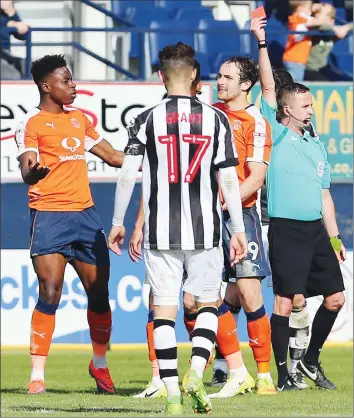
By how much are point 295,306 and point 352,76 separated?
8210mm

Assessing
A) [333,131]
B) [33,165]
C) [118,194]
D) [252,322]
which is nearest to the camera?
[118,194]

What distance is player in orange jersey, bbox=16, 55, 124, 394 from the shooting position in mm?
9125

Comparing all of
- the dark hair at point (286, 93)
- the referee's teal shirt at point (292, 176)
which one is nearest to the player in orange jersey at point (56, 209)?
the referee's teal shirt at point (292, 176)

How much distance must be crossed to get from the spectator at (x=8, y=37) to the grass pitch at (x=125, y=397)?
430 centimetres

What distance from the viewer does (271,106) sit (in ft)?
31.2

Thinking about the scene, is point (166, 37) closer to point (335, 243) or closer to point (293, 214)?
point (335, 243)

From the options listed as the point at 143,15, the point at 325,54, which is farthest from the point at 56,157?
the point at 143,15


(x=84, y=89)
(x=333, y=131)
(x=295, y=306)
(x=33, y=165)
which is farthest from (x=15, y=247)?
(x=33, y=165)

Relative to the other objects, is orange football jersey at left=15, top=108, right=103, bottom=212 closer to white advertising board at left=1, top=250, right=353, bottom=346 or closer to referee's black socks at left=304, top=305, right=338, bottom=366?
referee's black socks at left=304, top=305, right=338, bottom=366

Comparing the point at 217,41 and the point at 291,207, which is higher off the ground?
the point at 217,41

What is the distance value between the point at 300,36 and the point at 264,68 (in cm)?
822

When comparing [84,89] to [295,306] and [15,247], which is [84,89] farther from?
[295,306]

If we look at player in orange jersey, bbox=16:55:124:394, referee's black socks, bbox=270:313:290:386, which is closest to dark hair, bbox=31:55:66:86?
player in orange jersey, bbox=16:55:124:394

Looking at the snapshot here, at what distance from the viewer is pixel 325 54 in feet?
57.6
